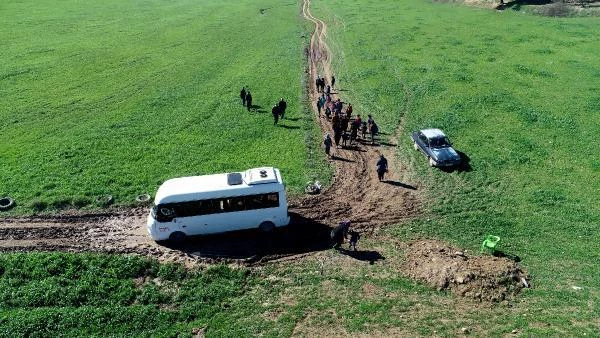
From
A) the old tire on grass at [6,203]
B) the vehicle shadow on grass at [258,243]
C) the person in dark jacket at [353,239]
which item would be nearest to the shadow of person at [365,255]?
the person in dark jacket at [353,239]

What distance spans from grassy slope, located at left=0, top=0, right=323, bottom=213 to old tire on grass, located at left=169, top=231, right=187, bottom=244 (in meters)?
5.08

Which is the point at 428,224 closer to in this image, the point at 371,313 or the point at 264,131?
the point at 371,313

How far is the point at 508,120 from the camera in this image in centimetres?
3806

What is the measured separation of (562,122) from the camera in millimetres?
37594

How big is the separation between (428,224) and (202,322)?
12869 mm

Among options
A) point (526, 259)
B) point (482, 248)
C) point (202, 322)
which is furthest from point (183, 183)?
point (526, 259)

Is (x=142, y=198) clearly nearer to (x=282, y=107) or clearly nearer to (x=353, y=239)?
(x=353, y=239)

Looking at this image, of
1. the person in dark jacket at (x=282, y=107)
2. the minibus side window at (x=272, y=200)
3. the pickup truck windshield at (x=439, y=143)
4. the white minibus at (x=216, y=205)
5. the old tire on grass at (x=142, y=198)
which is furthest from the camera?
the person in dark jacket at (x=282, y=107)

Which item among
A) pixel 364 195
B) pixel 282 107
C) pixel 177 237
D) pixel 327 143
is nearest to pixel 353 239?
pixel 364 195

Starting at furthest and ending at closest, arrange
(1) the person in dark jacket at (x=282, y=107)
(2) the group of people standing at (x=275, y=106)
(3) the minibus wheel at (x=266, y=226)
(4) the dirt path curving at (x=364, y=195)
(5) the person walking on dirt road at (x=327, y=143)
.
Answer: (1) the person in dark jacket at (x=282, y=107) < (2) the group of people standing at (x=275, y=106) < (5) the person walking on dirt road at (x=327, y=143) < (4) the dirt path curving at (x=364, y=195) < (3) the minibus wheel at (x=266, y=226)

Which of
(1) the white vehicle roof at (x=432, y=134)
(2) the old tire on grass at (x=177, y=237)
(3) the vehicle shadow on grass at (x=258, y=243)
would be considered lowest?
(3) the vehicle shadow on grass at (x=258, y=243)

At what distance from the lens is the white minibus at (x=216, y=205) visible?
76.2 ft

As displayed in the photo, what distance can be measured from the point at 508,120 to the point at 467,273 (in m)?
21.3

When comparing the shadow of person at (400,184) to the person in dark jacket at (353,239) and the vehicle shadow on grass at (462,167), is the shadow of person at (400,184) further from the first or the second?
the person in dark jacket at (353,239)
